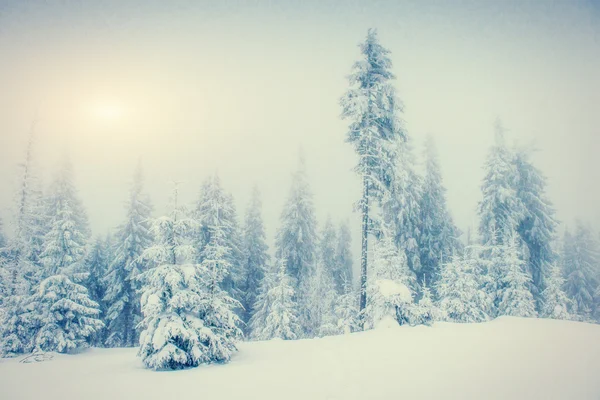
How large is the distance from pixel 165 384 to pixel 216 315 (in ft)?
11.5

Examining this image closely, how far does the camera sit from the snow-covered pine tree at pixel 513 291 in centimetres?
2109

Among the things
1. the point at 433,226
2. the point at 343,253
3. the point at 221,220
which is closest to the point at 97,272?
the point at 221,220

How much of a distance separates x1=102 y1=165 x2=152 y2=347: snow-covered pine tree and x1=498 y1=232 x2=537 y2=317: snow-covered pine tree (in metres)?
28.9

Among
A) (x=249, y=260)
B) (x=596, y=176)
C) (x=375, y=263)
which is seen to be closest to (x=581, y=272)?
(x=596, y=176)

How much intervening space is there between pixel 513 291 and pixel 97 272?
36761mm

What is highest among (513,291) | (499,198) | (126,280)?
(499,198)

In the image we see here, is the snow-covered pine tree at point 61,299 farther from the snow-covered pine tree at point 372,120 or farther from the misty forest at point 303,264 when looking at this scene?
the snow-covered pine tree at point 372,120

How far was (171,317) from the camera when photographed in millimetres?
10117

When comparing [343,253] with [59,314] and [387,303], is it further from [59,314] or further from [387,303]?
[59,314]

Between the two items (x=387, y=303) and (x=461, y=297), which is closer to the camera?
(x=387, y=303)

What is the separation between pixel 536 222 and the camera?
27234 millimetres

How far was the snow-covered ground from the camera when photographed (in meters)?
5.93

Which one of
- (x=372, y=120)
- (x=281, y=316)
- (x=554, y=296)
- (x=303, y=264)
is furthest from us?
(x=303, y=264)

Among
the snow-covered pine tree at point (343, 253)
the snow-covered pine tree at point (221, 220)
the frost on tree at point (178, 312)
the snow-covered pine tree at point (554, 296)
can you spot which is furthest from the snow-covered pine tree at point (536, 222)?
the frost on tree at point (178, 312)
